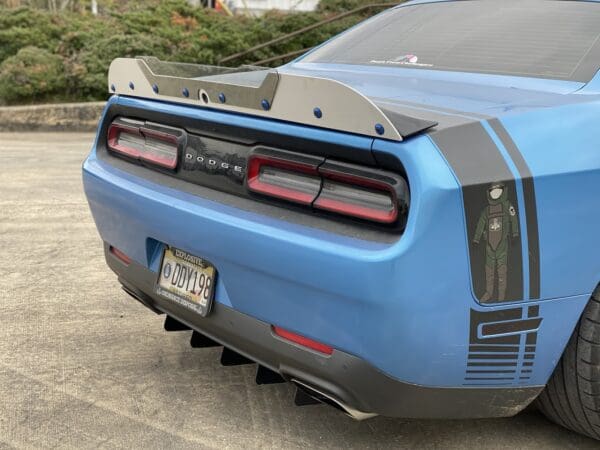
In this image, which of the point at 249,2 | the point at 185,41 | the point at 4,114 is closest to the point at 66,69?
the point at 4,114

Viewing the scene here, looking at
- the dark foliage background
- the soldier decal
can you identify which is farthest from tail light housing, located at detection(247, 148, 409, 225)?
the dark foliage background

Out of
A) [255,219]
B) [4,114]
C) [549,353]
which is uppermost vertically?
[255,219]

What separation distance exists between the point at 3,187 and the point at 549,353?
5.56 metres

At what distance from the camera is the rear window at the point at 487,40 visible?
2545 millimetres

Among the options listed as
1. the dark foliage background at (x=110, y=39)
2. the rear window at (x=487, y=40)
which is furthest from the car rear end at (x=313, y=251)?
the dark foliage background at (x=110, y=39)

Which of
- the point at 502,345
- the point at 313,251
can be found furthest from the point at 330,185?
the point at 502,345

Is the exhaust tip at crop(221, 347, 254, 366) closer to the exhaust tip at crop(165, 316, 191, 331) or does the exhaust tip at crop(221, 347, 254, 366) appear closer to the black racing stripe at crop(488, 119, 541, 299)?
the exhaust tip at crop(165, 316, 191, 331)

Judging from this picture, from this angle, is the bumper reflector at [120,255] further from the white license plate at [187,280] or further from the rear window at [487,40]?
the rear window at [487,40]

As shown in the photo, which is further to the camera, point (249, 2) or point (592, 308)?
point (249, 2)

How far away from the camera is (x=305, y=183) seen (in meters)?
2.07

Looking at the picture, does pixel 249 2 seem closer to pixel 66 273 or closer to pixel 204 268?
pixel 66 273

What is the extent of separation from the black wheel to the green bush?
10443mm

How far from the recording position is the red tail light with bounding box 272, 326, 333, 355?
1.98 meters

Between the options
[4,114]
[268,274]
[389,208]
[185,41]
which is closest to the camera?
[389,208]
